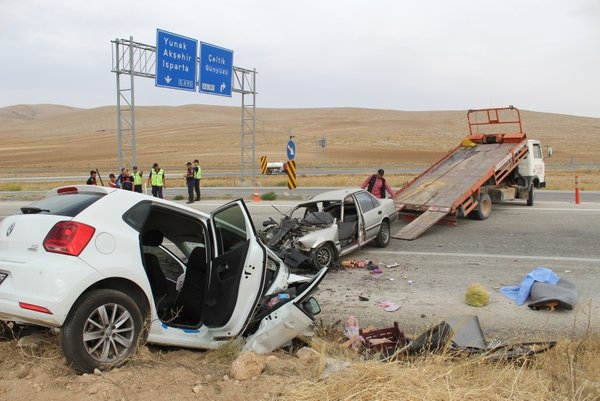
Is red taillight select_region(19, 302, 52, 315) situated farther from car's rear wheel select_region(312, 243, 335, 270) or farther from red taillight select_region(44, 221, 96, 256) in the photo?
car's rear wheel select_region(312, 243, 335, 270)

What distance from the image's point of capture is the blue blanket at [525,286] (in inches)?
277

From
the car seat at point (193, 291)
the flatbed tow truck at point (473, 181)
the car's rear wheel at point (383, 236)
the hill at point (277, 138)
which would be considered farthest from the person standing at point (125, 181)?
the hill at point (277, 138)

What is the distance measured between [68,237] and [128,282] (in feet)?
1.92

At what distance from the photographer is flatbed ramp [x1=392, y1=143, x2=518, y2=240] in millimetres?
12570

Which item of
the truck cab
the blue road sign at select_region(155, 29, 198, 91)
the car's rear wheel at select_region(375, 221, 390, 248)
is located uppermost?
the blue road sign at select_region(155, 29, 198, 91)

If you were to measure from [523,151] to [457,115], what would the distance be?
123 meters

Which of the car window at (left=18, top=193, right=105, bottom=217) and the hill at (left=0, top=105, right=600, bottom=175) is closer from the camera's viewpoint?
the car window at (left=18, top=193, right=105, bottom=217)

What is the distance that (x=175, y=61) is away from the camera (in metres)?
21.7

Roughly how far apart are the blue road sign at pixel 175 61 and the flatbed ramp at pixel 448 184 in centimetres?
1173

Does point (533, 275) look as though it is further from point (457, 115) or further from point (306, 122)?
point (457, 115)

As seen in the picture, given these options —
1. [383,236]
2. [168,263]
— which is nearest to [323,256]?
[383,236]

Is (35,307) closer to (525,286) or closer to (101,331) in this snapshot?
(101,331)

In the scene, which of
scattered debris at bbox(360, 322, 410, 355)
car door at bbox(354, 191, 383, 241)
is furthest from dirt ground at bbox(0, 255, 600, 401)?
car door at bbox(354, 191, 383, 241)

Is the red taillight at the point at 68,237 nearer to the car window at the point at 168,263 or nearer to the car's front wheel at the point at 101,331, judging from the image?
the car's front wheel at the point at 101,331
